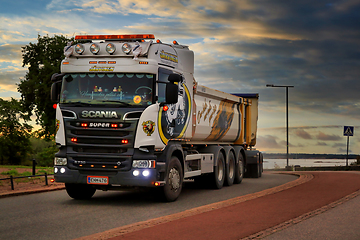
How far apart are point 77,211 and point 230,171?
883 centimetres

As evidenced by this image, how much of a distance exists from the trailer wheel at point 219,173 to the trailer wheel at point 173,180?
392cm

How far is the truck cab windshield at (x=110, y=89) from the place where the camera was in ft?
38.1

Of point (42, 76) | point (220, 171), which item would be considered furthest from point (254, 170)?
point (42, 76)

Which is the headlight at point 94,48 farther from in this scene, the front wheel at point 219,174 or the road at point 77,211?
the front wheel at point 219,174

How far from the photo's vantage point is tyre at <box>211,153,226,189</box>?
16703 millimetres

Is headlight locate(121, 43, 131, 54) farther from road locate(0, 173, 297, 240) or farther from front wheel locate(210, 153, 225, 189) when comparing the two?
front wheel locate(210, 153, 225, 189)

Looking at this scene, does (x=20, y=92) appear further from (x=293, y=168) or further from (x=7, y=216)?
(x=7, y=216)

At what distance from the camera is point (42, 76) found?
40.2 metres

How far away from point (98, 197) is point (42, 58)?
1162 inches

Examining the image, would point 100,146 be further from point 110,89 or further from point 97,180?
point 110,89

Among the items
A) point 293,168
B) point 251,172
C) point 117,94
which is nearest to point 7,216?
point 117,94

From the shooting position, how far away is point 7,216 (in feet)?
32.4

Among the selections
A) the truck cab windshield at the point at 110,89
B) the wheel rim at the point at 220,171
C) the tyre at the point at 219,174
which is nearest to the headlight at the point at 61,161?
the truck cab windshield at the point at 110,89

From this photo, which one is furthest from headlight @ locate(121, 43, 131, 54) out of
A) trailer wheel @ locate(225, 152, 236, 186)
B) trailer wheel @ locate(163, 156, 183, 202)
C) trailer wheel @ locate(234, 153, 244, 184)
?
trailer wheel @ locate(234, 153, 244, 184)
